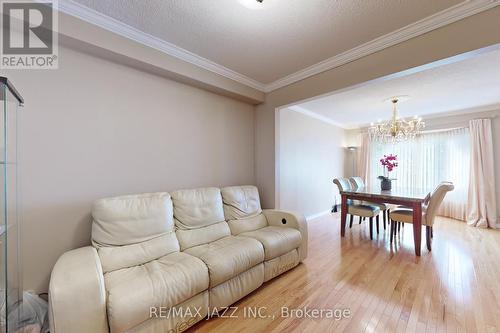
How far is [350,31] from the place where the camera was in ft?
6.14

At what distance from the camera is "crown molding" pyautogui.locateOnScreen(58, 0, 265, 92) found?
160cm

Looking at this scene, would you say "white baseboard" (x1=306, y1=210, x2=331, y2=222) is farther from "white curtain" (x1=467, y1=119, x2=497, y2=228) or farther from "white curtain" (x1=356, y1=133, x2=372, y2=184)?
"white curtain" (x1=467, y1=119, x2=497, y2=228)

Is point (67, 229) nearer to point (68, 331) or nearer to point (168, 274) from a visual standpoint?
point (68, 331)

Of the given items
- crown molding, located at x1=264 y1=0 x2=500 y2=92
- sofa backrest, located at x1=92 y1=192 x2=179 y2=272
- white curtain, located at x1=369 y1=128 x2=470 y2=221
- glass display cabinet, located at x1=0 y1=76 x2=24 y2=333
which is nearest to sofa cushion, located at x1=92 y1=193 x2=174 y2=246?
sofa backrest, located at x1=92 y1=192 x2=179 y2=272

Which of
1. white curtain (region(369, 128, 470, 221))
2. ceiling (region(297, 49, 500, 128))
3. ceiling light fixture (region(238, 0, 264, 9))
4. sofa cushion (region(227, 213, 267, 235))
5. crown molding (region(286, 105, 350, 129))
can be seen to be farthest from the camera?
white curtain (region(369, 128, 470, 221))

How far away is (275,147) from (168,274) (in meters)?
2.15

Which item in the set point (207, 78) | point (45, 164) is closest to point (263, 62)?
point (207, 78)

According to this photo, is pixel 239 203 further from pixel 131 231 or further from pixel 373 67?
pixel 373 67

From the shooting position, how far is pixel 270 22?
5.78 ft

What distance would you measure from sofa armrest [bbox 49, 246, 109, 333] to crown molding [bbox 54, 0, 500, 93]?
1.91m

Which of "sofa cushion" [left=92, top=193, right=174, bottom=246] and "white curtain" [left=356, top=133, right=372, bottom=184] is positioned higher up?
"white curtain" [left=356, top=133, right=372, bottom=184]

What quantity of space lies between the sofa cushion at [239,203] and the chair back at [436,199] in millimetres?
2420

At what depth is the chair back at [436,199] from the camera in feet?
9.04

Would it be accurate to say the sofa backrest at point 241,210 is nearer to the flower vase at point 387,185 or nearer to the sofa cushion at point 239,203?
the sofa cushion at point 239,203
